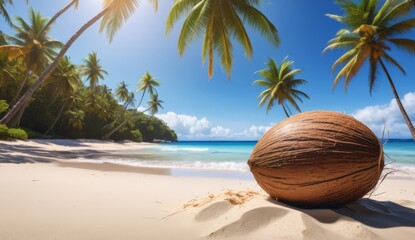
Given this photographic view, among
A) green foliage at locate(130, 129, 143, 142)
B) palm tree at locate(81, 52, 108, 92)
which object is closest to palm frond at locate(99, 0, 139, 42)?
palm tree at locate(81, 52, 108, 92)

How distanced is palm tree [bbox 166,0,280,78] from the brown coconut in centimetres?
928

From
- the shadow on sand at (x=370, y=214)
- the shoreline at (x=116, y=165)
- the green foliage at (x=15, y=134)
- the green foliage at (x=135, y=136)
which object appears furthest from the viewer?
the green foliage at (x=135, y=136)

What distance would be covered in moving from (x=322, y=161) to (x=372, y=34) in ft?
55.0

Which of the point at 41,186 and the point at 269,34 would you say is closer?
the point at 41,186

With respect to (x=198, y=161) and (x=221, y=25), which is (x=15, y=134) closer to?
(x=198, y=161)

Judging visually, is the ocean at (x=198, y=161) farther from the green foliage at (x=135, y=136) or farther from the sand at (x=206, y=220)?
the green foliage at (x=135, y=136)

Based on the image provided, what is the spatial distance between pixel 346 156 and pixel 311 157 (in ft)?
1.04

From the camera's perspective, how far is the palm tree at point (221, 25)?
11.4m

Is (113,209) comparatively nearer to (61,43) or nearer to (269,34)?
(269,34)

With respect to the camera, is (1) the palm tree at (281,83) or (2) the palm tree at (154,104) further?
(2) the palm tree at (154,104)

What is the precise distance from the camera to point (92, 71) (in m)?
39.7

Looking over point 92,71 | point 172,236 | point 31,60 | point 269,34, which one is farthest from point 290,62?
point 92,71

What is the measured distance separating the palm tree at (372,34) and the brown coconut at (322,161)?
1499 cm

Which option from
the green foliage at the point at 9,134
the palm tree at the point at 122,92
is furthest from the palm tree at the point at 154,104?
the green foliage at the point at 9,134
